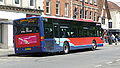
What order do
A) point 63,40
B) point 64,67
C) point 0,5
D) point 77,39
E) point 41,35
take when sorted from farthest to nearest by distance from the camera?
1. point 0,5
2. point 77,39
3. point 63,40
4. point 41,35
5. point 64,67

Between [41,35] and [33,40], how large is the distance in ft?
2.31

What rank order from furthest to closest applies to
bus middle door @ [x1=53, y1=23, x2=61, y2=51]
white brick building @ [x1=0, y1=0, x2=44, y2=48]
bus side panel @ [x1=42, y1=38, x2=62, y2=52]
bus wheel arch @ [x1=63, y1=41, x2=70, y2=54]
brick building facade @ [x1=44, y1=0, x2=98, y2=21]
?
brick building facade @ [x1=44, y1=0, x2=98, y2=21] → white brick building @ [x1=0, y1=0, x2=44, y2=48] → bus wheel arch @ [x1=63, y1=41, x2=70, y2=54] → bus middle door @ [x1=53, y1=23, x2=61, y2=51] → bus side panel @ [x1=42, y1=38, x2=62, y2=52]

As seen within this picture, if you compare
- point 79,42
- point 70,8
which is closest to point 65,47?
point 79,42

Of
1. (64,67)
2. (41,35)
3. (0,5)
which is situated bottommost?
(64,67)

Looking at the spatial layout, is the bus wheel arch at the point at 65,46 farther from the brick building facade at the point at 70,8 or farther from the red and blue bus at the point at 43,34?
the brick building facade at the point at 70,8

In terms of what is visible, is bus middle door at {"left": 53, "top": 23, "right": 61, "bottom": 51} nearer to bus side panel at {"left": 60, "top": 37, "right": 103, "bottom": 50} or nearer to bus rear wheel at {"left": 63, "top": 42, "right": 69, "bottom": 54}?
bus side panel at {"left": 60, "top": 37, "right": 103, "bottom": 50}

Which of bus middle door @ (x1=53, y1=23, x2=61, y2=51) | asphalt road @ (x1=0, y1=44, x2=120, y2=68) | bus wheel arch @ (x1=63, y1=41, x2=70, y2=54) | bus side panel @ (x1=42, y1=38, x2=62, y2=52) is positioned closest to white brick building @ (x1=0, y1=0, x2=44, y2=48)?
bus wheel arch @ (x1=63, y1=41, x2=70, y2=54)

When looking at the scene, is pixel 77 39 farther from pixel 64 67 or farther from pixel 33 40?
A: pixel 64 67

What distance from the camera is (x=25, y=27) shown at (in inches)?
792

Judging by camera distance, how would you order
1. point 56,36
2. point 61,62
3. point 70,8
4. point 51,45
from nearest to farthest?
point 61,62 < point 51,45 < point 56,36 < point 70,8

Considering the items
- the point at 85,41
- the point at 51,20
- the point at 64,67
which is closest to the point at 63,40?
the point at 51,20

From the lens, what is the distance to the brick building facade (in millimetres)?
36406

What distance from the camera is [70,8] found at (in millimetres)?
41344

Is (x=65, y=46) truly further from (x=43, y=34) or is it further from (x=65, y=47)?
(x=43, y=34)
